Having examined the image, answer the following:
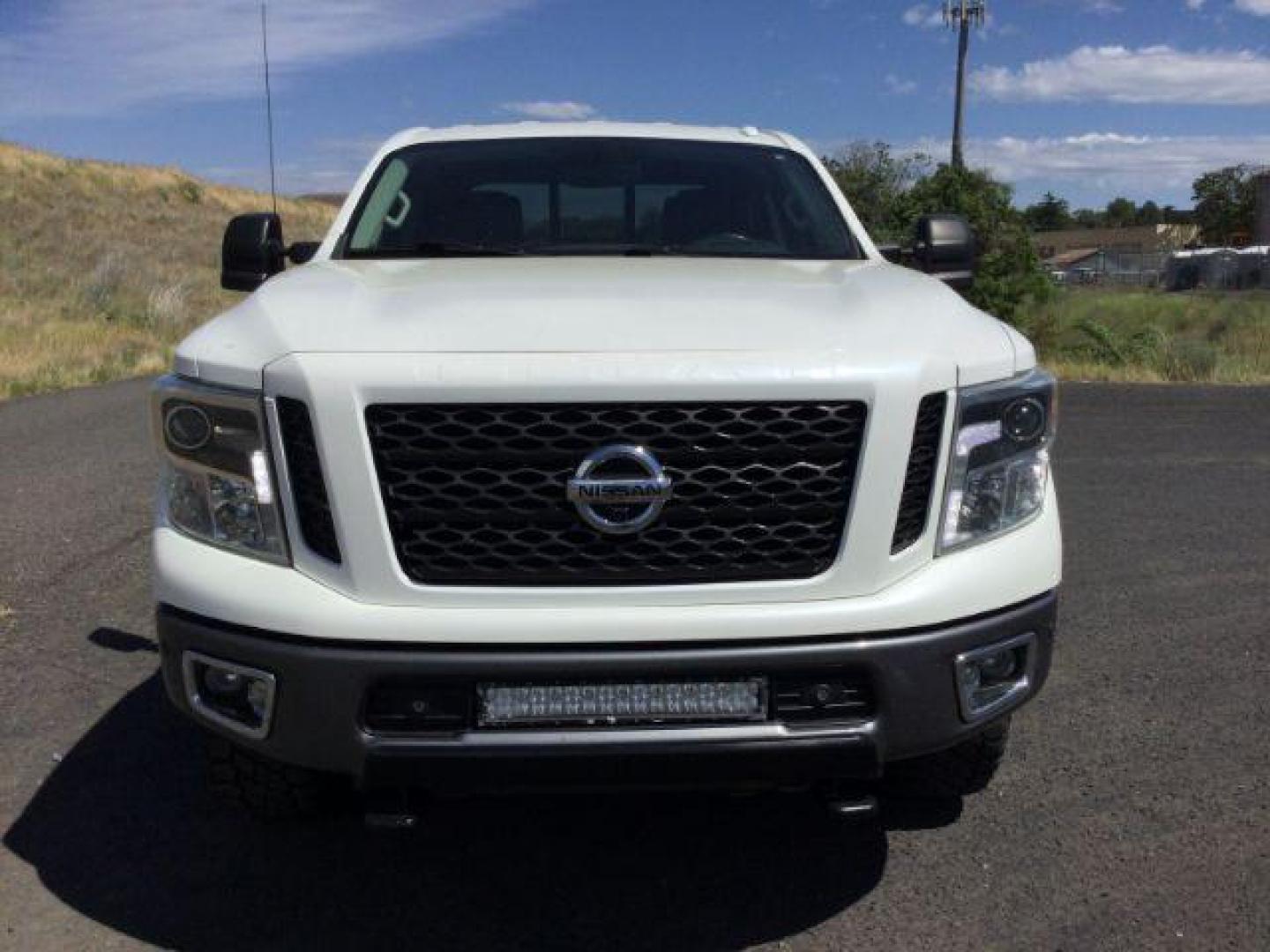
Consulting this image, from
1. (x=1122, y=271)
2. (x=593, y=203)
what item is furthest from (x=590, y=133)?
(x=1122, y=271)

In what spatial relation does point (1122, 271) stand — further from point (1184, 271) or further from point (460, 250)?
point (460, 250)

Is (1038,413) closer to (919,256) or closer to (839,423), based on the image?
(839,423)

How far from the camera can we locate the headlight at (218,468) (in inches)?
101

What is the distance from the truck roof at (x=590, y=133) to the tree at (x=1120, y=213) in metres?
132

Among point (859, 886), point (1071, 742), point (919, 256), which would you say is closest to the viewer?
point (859, 886)

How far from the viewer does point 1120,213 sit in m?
128

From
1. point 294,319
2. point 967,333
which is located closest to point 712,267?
point 967,333

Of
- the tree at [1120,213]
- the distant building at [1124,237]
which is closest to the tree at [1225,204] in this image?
the distant building at [1124,237]

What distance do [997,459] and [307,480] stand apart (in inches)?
56.7

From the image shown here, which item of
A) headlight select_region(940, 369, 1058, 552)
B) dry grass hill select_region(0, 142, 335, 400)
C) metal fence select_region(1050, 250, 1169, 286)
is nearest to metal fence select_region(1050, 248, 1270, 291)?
metal fence select_region(1050, 250, 1169, 286)

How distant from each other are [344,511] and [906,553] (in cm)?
113

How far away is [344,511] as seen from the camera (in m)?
2.49

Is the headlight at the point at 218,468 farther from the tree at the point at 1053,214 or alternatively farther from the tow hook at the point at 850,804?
the tree at the point at 1053,214

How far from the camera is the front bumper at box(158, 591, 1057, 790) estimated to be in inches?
95.9
